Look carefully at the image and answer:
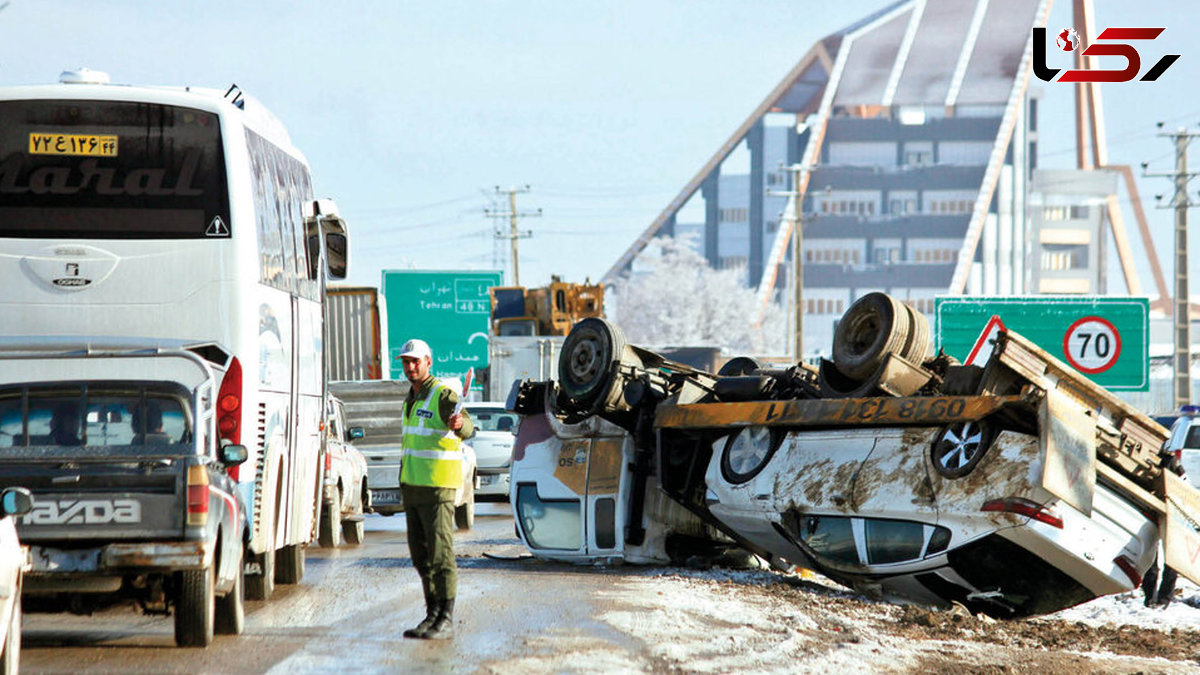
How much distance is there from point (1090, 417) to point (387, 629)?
480cm

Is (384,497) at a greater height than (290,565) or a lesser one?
lesser

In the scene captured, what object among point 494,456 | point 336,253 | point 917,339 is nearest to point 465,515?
point 494,456

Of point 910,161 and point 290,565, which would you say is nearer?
point 290,565

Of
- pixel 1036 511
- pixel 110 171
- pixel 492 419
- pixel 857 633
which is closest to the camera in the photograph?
pixel 110 171

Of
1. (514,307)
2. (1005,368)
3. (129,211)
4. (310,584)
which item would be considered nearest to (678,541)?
(310,584)

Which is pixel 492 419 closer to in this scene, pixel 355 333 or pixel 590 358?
pixel 355 333

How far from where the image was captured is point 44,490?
9.49m

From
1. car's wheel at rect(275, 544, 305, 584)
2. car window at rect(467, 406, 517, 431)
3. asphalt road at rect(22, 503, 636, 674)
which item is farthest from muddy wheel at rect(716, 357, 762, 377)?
car window at rect(467, 406, 517, 431)

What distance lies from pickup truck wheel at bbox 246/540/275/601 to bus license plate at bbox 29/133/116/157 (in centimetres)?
326

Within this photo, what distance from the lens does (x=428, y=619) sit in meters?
10.5

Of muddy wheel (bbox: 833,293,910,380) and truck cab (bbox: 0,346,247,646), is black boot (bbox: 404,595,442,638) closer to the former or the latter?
truck cab (bbox: 0,346,247,646)

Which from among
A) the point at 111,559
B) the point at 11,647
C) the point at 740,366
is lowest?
the point at 11,647

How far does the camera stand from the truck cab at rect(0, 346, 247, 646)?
948 cm

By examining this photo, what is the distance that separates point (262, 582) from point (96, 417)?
3.13m
